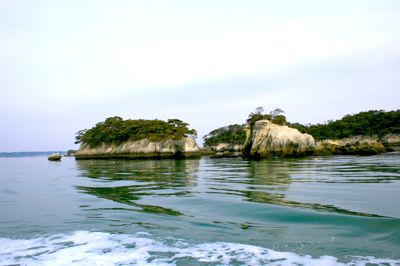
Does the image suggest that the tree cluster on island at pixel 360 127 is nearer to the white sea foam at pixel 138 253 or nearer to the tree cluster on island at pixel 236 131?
the tree cluster on island at pixel 236 131

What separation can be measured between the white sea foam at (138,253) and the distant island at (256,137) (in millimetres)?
37278

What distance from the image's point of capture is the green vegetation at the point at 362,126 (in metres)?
75.4

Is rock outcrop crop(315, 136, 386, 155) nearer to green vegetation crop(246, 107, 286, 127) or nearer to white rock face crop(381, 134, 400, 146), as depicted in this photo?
green vegetation crop(246, 107, 286, 127)

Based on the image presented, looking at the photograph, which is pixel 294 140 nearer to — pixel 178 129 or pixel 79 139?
pixel 178 129

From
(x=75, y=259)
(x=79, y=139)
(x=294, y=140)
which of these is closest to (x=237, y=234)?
(x=75, y=259)

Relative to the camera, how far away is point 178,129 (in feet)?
228

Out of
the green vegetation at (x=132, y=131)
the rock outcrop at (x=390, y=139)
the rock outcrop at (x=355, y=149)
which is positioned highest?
the green vegetation at (x=132, y=131)

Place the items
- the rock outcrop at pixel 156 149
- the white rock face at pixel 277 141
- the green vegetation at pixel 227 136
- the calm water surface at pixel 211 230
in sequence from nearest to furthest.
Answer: the calm water surface at pixel 211 230 < the white rock face at pixel 277 141 < the rock outcrop at pixel 156 149 < the green vegetation at pixel 227 136

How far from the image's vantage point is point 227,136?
108438 mm

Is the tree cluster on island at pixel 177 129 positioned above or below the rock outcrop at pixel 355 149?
above

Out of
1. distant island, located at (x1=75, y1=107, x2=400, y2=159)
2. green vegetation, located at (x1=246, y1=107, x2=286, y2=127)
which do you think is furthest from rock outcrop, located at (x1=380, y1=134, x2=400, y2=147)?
green vegetation, located at (x1=246, y1=107, x2=286, y2=127)

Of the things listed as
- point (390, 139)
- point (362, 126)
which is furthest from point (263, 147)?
point (362, 126)


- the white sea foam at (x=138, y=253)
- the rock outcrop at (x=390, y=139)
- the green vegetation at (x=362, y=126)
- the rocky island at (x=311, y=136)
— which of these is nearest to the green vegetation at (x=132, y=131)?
the rocky island at (x=311, y=136)

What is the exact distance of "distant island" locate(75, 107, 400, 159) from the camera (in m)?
47.8
